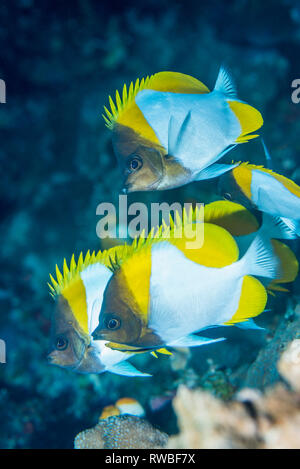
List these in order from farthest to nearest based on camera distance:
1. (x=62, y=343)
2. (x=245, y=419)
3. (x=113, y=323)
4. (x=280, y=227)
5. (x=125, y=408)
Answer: (x=125, y=408), (x=280, y=227), (x=62, y=343), (x=113, y=323), (x=245, y=419)

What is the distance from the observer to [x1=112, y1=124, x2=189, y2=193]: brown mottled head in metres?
1.58

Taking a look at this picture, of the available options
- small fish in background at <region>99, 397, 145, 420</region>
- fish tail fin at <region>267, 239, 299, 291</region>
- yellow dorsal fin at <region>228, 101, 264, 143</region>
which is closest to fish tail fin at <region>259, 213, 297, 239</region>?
fish tail fin at <region>267, 239, 299, 291</region>

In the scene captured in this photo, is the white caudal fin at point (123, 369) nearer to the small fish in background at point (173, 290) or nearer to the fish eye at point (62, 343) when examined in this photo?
the fish eye at point (62, 343)

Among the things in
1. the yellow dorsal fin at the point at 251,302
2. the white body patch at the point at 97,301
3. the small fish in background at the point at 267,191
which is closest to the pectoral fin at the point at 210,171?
the small fish in background at the point at 267,191

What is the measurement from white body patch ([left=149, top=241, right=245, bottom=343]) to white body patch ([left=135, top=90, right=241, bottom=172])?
1.73ft

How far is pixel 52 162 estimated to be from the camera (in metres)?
4.81

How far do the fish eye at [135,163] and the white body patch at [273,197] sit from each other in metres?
0.66

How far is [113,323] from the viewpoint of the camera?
136 centimetres

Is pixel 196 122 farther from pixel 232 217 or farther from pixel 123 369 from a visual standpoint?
pixel 123 369

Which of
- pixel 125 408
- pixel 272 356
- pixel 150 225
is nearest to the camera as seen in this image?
pixel 272 356

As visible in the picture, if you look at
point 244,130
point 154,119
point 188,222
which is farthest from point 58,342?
point 244,130

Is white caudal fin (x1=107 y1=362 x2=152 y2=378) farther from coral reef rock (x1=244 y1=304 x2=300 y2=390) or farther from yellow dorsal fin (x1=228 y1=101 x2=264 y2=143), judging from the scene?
yellow dorsal fin (x1=228 y1=101 x2=264 y2=143)

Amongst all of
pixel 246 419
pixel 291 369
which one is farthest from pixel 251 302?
pixel 246 419

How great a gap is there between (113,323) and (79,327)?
440 mm
